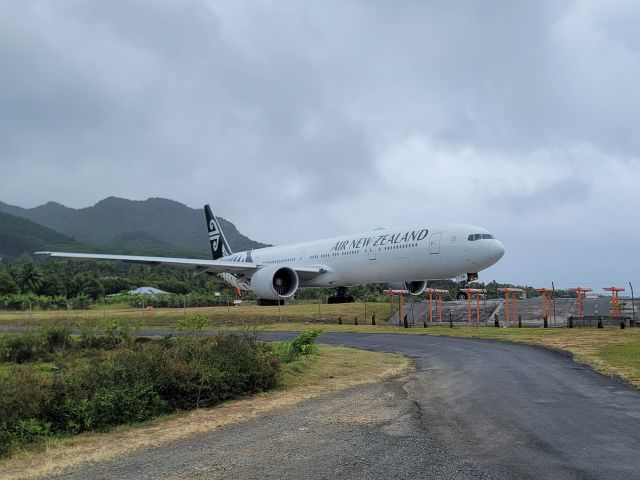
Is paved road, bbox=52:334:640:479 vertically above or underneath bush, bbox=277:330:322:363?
underneath

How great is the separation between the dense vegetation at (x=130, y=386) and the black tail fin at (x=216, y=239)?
37116mm

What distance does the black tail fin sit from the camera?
162 ft

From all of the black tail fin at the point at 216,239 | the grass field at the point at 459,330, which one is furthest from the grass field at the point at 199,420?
the black tail fin at the point at 216,239

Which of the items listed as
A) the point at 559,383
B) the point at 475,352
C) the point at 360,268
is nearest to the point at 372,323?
the point at 360,268

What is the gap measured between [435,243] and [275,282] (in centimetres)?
1013

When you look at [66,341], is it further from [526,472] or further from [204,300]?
[204,300]

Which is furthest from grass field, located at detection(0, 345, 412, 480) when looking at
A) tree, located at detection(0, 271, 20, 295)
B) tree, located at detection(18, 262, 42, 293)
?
tree, located at detection(18, 262, 42, 293)

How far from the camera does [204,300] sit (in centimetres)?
5788

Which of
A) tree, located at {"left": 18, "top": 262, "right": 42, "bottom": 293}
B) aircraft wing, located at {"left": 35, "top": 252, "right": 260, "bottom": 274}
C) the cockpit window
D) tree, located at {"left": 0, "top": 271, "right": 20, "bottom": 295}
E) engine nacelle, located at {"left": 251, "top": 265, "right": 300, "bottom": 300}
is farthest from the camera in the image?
tree, located at {"left": 18, "top": 262, "right": 42, "bottom": 293}

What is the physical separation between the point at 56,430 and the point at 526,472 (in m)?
5.85

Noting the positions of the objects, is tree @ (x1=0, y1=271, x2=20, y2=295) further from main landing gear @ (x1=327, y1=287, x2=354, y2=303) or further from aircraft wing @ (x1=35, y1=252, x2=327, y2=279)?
main landing gear @ (x1=327, y1=287, x2=354, y2=303)

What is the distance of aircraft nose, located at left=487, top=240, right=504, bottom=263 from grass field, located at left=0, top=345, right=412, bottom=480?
13.1 m

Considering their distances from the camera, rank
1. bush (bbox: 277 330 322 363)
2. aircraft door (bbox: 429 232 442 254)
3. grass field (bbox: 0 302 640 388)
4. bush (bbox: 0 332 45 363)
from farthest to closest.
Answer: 1. aircraft door (bbox: 429 232 442 254)
2. bush (bbox: 0 332 45 363)
3. grass field (bbox: 0 302 640 388)
4. bush (bbox: 277 330 322 363)

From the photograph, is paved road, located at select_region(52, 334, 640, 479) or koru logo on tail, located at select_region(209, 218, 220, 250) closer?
paved road, located at select_region(52, 334, 640, 479)
